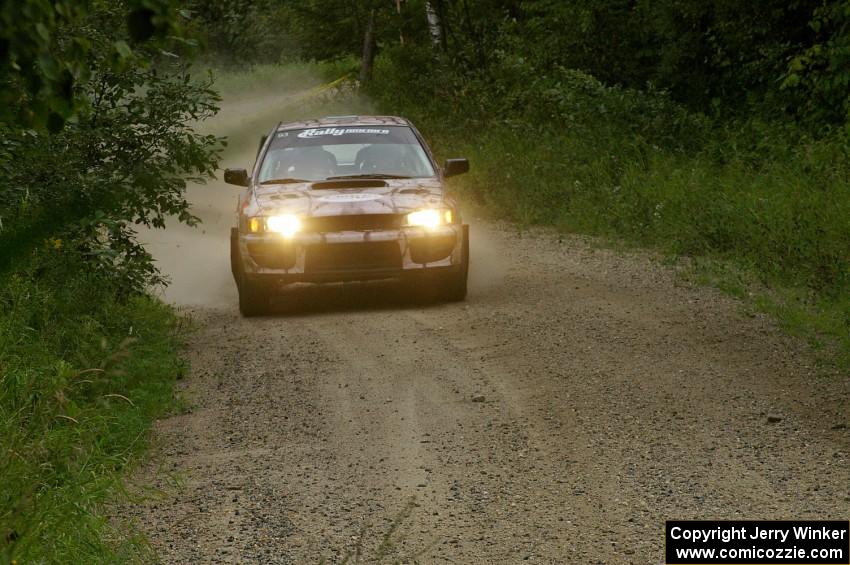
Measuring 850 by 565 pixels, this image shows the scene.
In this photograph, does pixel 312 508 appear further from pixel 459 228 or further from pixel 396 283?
pixel 396 283

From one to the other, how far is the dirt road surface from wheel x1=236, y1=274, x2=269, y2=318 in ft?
0.38

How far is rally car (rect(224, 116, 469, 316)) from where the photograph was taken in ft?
37.1

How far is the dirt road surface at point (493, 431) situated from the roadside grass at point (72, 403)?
0.22 meters

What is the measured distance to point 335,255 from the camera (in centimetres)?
1130

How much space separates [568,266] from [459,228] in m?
2.55

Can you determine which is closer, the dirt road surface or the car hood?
the dirt road surface

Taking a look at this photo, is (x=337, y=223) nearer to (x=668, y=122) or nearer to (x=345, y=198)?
(x=345, y=198)

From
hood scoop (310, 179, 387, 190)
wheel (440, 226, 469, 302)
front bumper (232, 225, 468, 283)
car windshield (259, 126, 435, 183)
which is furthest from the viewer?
car windshield (259, 126, 435, 183)

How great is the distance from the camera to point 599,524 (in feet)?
17.9

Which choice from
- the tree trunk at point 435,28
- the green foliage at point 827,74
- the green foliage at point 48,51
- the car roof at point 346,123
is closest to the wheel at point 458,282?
the car roof at point 346,123

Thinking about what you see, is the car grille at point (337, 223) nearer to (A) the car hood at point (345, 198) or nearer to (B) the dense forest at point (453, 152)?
(A) the car hood at point (345, 198)

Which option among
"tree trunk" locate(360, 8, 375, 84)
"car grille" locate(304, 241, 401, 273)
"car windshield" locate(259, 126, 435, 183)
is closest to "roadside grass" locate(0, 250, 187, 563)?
"car grille" locate(304, 241, 401, 273)

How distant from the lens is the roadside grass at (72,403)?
4.79 meters

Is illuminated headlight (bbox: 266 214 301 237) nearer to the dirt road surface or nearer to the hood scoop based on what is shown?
the hood scoop
